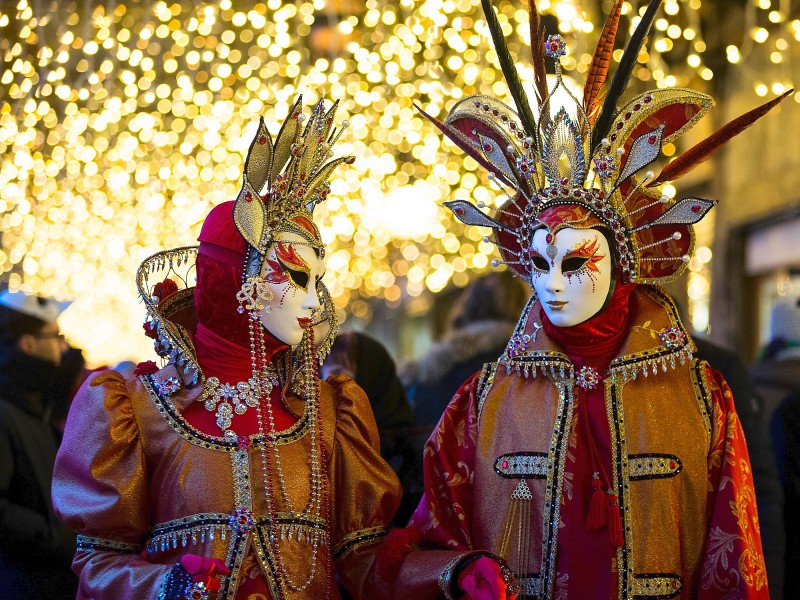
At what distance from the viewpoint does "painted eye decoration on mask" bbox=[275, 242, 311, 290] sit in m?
2.85

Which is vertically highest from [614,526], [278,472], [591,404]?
[591,404]

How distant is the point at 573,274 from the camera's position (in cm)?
293

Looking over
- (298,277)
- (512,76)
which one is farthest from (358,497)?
(512,76)

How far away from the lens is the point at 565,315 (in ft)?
9.68

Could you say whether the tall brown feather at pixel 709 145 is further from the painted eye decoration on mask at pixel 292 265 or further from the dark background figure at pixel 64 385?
the dark background figure at pixel 64 385

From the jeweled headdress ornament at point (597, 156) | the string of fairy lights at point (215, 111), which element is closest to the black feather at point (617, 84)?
the jeweled headdress ornament at point (597, 156)

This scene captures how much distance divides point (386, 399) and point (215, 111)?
11.9ft

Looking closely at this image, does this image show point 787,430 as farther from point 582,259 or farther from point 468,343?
point 582,259

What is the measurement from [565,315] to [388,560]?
0.81 metres

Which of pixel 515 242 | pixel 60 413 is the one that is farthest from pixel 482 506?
pixel 60 413

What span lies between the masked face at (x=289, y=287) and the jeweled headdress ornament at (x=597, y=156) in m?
0.53

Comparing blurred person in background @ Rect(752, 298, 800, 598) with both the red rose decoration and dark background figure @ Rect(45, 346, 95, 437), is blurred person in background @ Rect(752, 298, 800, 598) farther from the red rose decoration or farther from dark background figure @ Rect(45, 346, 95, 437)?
dark background figure @ Rect(45, 346, 95, 437)

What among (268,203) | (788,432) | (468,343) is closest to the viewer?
(268,203)

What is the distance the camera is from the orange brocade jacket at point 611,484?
2812 millimetres
